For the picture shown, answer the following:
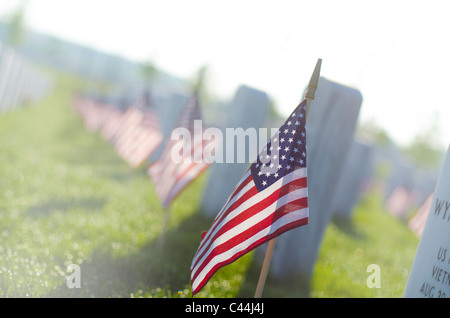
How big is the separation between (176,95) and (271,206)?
1245 cm

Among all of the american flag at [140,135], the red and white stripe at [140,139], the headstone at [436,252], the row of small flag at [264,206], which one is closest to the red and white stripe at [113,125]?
the american flag at [140,135]

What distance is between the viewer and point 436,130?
59.2 metres

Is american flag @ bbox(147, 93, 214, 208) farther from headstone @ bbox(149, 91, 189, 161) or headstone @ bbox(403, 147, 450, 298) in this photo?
headstone @ bbox(149, 91, 189, 161)

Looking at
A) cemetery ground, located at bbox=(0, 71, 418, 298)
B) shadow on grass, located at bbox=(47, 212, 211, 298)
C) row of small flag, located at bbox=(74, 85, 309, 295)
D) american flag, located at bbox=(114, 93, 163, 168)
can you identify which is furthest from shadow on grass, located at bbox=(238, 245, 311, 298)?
american flag, located at bbox=(114, 93, 163, 168)

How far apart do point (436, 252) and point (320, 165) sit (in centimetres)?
247

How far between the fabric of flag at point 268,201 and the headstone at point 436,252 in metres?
1.80

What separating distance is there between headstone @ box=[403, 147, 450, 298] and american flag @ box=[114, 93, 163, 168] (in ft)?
20.8

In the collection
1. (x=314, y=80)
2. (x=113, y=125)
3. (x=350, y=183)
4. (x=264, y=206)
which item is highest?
(x=314, y=80)

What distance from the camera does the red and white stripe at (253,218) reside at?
3.90 m

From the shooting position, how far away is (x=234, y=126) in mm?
9234

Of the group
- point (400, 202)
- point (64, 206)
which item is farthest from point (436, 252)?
point (400, 202)

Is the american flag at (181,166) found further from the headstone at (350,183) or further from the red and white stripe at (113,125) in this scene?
the red and white stripe at (113,125)

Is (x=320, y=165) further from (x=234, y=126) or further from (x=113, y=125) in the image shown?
(x=113, y=125)
